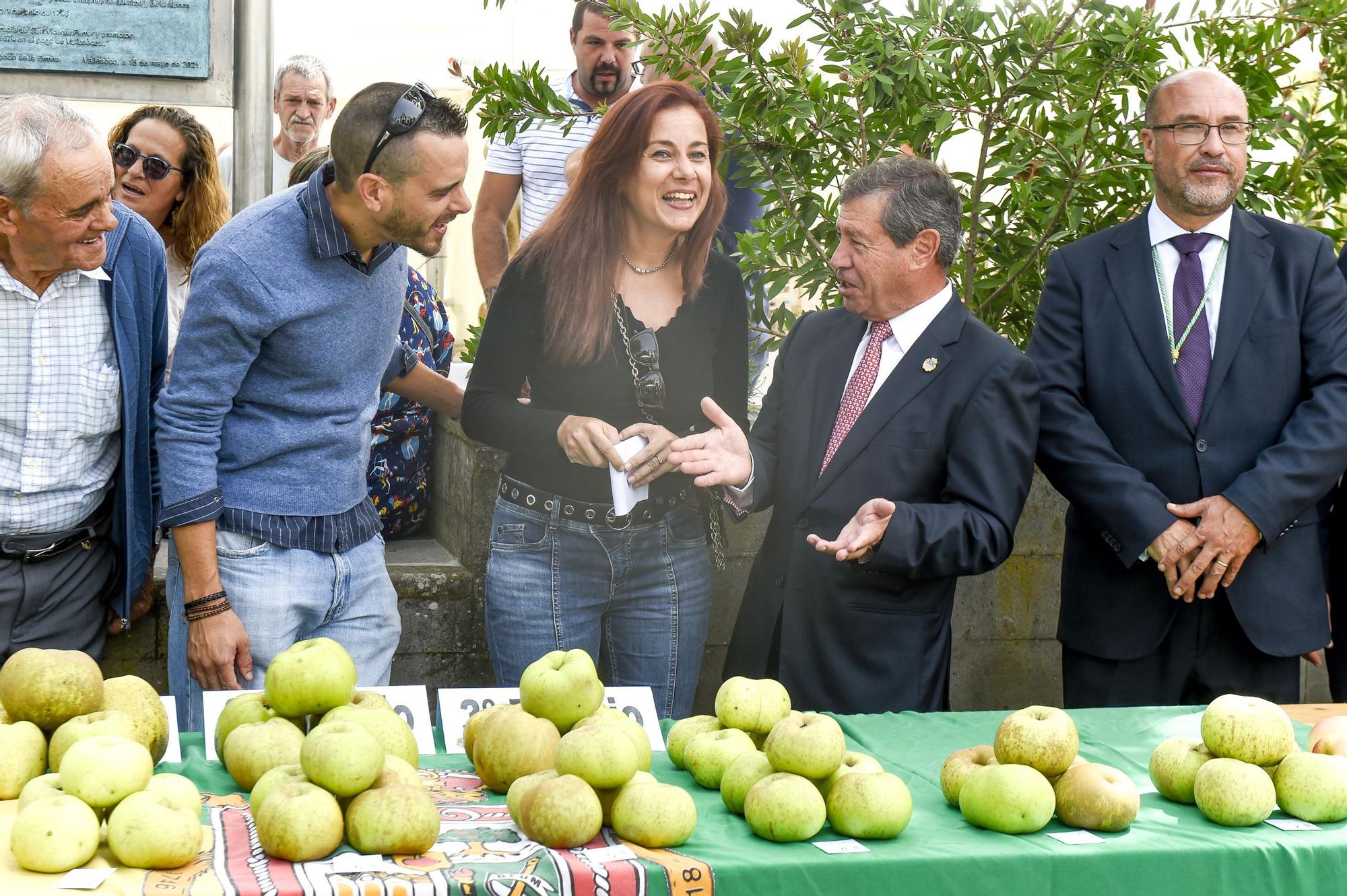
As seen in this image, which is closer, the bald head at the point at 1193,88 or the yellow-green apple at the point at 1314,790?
the yellow-green apple at the point at 1314,790

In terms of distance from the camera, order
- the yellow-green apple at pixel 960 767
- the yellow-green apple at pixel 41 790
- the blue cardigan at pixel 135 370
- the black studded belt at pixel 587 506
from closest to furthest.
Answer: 1. the yellow-green apple at pixel 41 790
2. the yellow-green apple at pixel 960 767
3. the blue cardigan at pixel 135 370
4. the black studded belt at pixel 587 506

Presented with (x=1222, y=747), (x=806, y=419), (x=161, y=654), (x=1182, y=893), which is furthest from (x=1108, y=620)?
(x=161, y=654)

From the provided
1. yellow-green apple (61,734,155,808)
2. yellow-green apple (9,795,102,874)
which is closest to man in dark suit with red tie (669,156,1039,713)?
yellow-green apple (61,734,155,808)

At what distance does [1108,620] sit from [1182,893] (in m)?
1.47

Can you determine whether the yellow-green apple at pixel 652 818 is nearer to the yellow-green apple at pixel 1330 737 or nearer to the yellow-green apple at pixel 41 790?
the yellow-green apple at pixel 41 790

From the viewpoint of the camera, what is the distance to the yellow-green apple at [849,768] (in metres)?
2.14

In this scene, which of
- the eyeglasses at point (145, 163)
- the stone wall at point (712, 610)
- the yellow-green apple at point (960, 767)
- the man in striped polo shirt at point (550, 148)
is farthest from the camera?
the man in striped polo shirt at point (550, 148)

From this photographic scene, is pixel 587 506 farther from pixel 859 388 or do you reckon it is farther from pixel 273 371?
pixel 273 371

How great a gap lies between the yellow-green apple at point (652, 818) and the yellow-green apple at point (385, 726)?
0.38 m

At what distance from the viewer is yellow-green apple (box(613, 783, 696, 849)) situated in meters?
2.00

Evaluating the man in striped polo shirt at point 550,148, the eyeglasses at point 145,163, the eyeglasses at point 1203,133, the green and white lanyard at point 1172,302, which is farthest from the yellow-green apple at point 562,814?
the man in striped polo shirt at point 550,148

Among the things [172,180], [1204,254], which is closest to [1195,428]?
[1204,254]

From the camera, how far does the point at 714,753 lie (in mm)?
2309

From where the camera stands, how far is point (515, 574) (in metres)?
3.46
